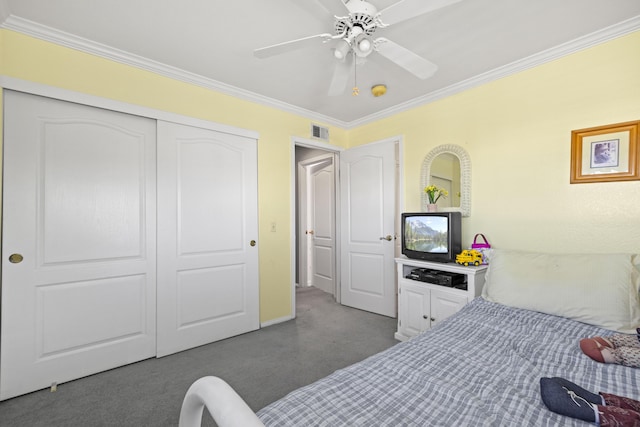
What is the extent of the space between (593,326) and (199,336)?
2935 millimetres

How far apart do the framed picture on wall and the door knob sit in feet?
13.3

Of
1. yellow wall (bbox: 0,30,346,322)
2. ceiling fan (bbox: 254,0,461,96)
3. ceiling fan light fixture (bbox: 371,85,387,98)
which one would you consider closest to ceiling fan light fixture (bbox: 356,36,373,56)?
ceiling fan (bbox: 254,0,461,96)

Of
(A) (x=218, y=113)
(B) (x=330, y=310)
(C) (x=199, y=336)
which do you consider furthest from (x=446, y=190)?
(C) (x=199, y=336)

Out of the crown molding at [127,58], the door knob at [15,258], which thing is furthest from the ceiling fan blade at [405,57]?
the door knob at [15,258]

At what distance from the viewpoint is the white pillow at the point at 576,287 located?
154 centimetres

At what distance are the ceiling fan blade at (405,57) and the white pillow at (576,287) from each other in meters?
1.44

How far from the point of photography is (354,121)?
3.82 metres

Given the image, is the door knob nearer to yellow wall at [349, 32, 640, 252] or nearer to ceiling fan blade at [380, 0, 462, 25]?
ceiling fan blade at [380, 0, 462, 25]

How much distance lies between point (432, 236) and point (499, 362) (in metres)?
1.55

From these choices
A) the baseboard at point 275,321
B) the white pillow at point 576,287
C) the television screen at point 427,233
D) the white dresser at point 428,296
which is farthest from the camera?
the baseboard at point 275,321

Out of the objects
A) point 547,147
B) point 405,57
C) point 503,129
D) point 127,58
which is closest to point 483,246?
point 547,147

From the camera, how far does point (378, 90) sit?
2.76m

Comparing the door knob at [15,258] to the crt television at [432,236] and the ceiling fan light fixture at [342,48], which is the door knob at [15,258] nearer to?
the ceiling fan light fixture at [342,48]

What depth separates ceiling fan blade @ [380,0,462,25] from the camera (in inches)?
51.3
